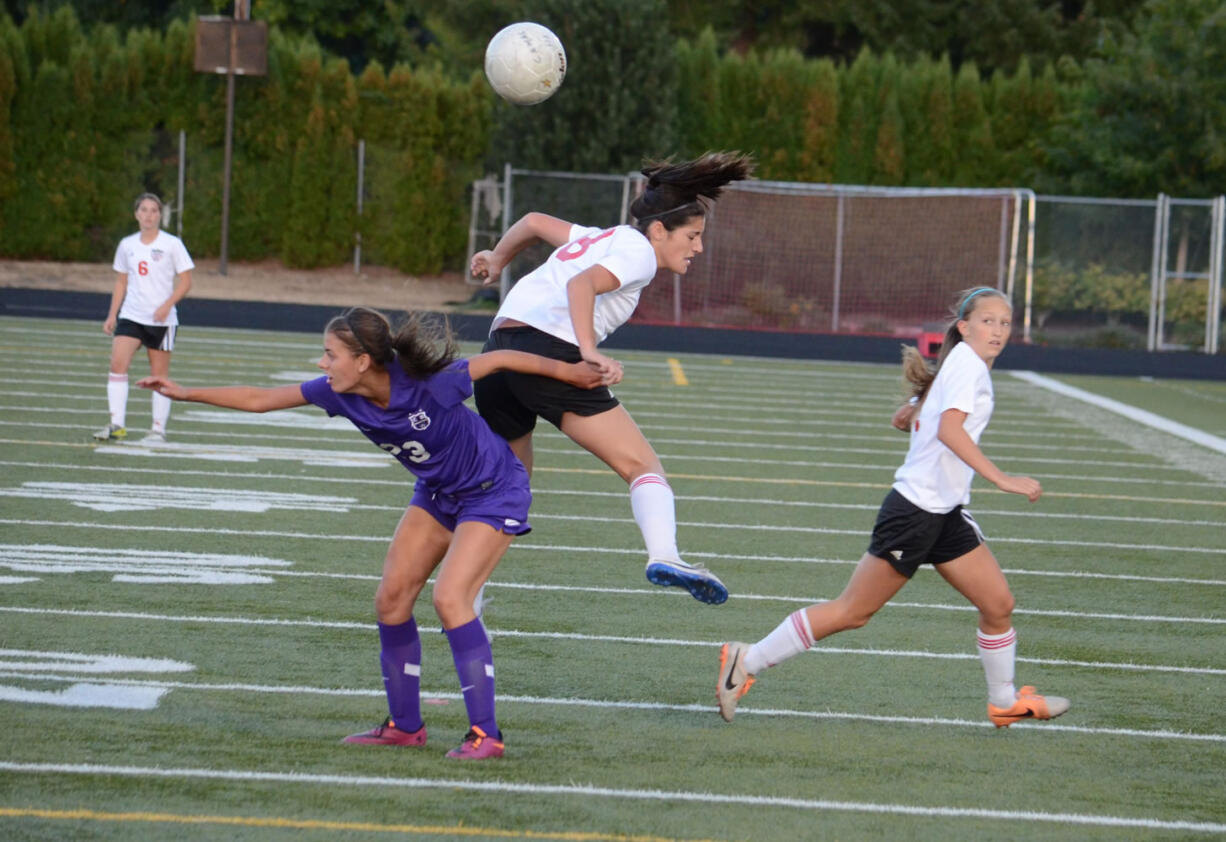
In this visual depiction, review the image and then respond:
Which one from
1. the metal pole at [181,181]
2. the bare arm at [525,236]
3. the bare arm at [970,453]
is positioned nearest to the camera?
the bare arm at [970,453]

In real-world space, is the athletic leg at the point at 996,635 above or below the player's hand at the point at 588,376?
below

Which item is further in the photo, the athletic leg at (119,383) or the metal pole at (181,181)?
the metal pole at (181,181)

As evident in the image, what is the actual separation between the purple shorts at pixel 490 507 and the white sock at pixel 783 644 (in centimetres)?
107

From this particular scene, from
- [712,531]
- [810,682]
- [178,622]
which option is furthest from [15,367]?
[810,682]

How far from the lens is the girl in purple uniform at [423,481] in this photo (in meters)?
4.90

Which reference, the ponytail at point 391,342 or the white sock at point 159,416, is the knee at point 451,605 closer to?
the ponytail at point 391,342

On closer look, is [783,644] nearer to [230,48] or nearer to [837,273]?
[837,273]

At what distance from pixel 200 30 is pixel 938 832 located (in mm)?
27883

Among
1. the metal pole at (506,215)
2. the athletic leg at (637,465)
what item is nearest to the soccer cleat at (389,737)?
the athletic leg at (637,465)

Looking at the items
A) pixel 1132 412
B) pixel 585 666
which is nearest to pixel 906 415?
pixel 585 666

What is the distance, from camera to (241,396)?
5066 mm

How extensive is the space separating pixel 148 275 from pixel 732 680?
808cm

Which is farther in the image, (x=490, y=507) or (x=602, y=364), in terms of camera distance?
(x=602, y=364)

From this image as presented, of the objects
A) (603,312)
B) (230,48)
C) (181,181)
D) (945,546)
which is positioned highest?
(230,48)
